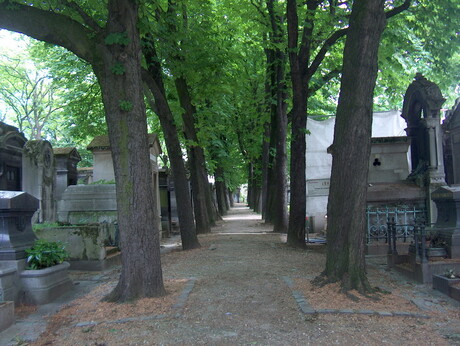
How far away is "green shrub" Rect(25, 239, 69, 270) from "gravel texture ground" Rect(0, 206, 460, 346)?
83 cm

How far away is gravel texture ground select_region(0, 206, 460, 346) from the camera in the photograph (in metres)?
4.79

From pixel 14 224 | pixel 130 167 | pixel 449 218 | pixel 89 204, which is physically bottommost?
pixel 449 218

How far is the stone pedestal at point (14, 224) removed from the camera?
6641 millimetres

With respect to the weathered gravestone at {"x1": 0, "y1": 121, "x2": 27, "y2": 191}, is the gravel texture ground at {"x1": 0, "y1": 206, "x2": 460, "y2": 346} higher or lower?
lower

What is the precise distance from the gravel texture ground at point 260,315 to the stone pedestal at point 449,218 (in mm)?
1057

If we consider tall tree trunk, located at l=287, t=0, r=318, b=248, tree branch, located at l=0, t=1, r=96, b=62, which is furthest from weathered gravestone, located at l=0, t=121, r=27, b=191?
tall tree trunk, located at l=287, t=0, r=318, b=248

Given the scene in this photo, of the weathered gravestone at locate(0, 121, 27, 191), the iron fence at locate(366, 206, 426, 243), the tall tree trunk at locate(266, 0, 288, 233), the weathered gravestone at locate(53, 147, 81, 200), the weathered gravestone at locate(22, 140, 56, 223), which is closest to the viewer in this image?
the iron fence at locate(366, 206, 426, 243)

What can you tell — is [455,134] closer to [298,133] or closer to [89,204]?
[298,133]

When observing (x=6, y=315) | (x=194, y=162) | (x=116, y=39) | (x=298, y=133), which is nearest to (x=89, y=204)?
(x=194, y=162)

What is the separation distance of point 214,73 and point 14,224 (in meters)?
8.57

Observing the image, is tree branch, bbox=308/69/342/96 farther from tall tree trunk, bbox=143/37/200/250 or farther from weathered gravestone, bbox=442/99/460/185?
tall tree trunk, bbox=143/37/200/250

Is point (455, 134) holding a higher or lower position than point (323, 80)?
lower

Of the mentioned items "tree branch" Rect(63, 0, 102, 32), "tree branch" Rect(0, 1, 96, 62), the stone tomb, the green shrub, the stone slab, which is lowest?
the stone slab

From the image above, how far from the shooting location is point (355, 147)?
6.69 m
